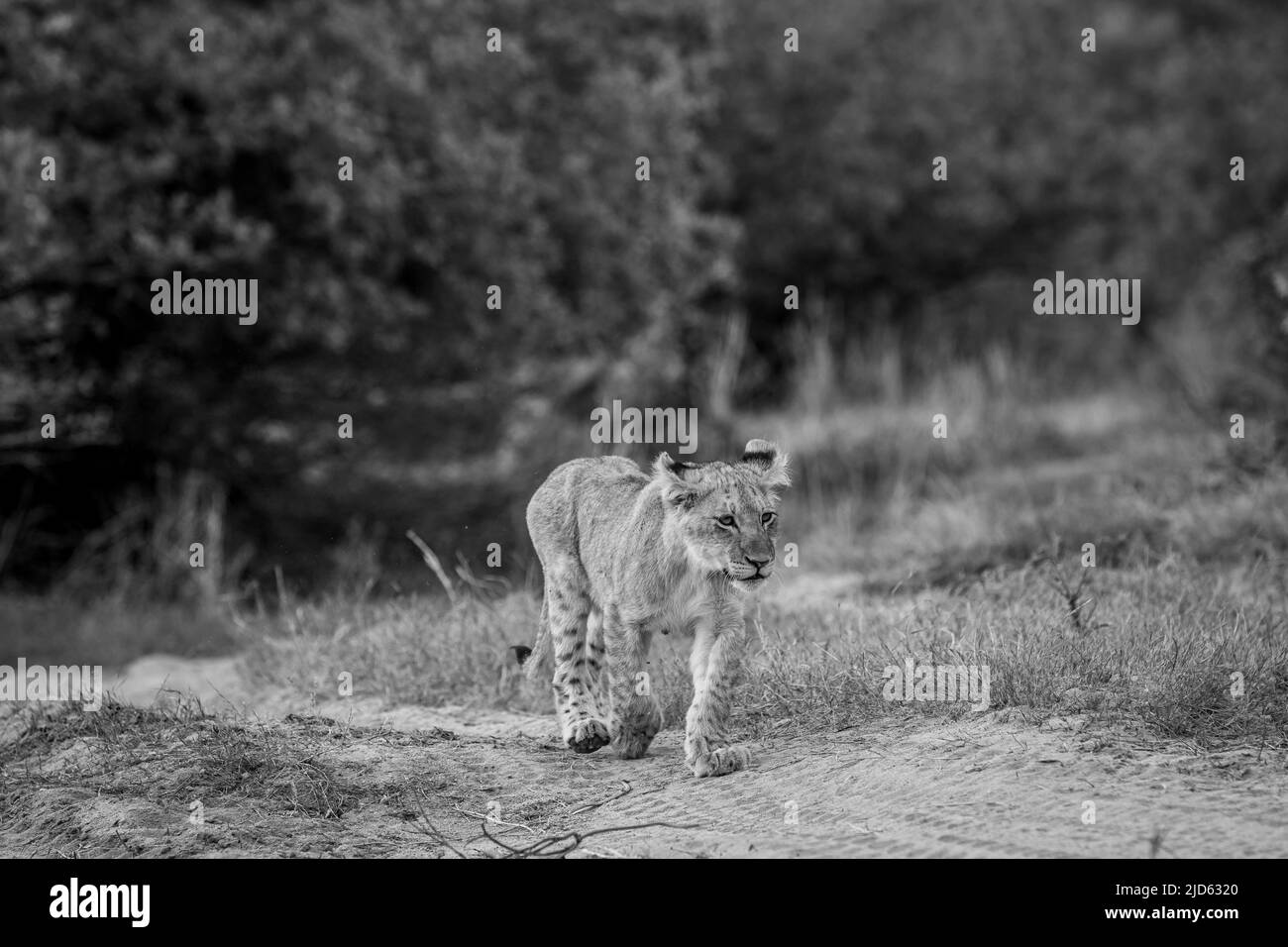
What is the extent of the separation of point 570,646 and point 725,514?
121 cm

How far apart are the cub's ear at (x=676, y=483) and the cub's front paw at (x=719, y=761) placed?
1072 mm

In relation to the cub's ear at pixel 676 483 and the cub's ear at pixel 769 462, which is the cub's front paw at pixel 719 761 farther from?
the cub's ear at pixel 769 462

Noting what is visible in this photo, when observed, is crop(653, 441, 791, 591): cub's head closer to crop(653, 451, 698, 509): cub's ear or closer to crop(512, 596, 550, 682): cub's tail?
crop(653, 451, 698, 509): cub's ear

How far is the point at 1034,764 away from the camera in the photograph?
21.7 feet

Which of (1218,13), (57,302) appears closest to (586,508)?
(57,302)

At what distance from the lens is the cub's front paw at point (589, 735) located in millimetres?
7586

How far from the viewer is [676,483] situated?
7.41 metres

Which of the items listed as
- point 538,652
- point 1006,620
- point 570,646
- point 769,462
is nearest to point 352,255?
point 538,652

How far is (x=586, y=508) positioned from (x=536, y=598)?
2038mm

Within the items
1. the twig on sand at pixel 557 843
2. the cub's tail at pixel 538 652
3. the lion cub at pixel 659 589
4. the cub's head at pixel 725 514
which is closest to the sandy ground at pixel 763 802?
the twig on sand at pixel 557 843

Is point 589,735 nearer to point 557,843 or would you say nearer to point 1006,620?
point 557,843

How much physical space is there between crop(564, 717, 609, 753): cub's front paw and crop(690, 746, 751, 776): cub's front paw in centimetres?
59

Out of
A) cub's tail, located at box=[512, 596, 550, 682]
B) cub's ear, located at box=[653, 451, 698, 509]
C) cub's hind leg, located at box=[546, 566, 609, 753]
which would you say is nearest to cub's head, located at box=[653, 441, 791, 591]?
cub's ear, located at box=[653, 451, 698, 509]

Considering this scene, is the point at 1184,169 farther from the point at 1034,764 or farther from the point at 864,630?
the point at 1034,764
